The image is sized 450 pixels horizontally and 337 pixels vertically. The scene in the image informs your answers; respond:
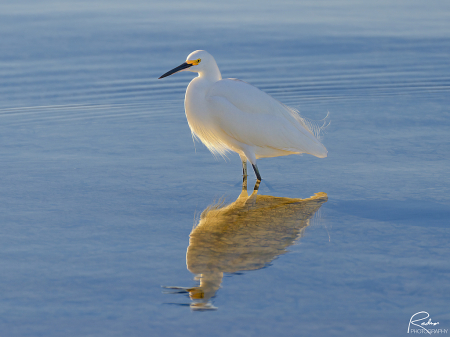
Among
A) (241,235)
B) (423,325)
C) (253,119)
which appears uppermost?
(253,119)

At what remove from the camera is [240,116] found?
5203 mm

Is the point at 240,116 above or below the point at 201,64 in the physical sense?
below

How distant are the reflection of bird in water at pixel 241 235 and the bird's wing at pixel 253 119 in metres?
0.52

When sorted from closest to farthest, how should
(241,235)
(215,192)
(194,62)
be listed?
(241,235) < (215,192) < (194,62)

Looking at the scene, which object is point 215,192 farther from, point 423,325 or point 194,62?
point 423,325

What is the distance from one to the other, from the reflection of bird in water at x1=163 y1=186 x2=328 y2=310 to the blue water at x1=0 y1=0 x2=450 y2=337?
0.06 ft

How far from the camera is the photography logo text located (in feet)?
10.1

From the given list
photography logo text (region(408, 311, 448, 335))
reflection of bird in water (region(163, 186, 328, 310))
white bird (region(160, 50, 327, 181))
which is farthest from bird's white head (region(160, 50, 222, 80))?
photography logo text (region(408, 311, 448, 335))

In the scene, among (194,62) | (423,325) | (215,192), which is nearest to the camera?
(423,325)

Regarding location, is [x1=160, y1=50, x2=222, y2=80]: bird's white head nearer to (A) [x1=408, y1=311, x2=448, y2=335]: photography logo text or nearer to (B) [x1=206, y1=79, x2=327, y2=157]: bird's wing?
(B) [x1=206, y1=79, x2=327, y2=157]: bird's wing

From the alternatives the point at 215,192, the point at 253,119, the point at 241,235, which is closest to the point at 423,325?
the point at 241,235

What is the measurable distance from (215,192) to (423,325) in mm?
2342

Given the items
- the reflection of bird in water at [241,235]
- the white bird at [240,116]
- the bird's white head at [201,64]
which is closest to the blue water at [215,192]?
the reflection of bird in water at [241,235]

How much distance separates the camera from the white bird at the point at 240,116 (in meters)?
5.19
